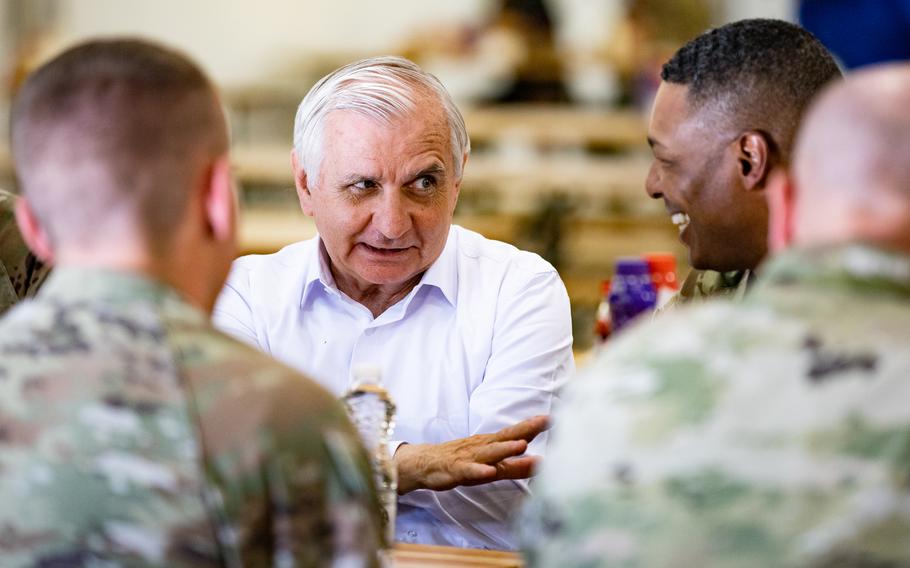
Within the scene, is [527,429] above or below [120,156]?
below

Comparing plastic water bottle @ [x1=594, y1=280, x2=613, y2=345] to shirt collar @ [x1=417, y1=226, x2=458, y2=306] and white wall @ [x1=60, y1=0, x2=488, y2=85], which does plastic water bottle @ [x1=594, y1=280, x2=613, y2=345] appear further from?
white wall @ [x1=60, y1=0, x2=488, y2=85]

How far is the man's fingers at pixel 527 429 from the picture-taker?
1.98 meters

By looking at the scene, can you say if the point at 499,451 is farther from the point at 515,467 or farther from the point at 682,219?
the point at 682,219

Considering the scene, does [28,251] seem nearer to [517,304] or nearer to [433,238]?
[433,238]

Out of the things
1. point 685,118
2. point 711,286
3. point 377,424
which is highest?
point 685,118

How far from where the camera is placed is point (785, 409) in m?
1.11

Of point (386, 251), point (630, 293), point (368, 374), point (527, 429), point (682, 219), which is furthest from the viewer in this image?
point (630, 293)

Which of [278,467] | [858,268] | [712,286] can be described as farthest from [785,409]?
[712,286]

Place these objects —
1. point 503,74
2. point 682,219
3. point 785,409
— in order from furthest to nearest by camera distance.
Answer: point 503,74 → point 682,219 → point 785,409

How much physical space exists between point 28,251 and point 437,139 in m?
0.80

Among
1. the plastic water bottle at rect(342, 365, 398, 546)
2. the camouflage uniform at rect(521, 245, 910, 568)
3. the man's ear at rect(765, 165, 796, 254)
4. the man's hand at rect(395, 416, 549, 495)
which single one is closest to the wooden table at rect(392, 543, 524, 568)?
the plastic water bottle at rect(342, 365, 398, 546)

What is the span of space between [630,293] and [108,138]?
1777mm

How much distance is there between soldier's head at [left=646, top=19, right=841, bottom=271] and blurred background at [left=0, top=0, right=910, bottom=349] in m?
4.01

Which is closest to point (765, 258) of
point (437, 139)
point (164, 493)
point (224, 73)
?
point (437, 139)
